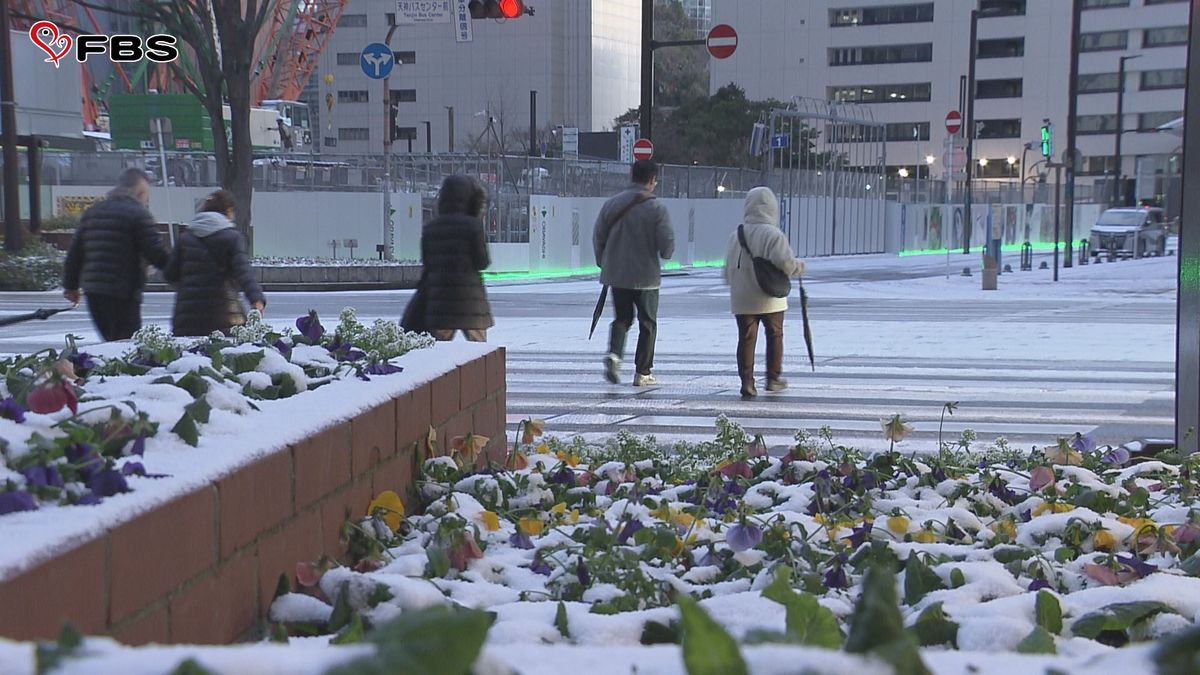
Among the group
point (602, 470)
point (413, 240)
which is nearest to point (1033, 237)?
point (413, 240)

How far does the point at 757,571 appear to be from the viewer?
3234 millimetres

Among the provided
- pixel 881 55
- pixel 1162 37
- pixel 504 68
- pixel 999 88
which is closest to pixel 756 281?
pixel 881 55

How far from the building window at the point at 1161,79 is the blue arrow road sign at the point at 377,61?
69.4 metres

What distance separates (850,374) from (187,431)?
9.62 metres

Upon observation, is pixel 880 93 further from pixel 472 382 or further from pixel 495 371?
pixel 472 382

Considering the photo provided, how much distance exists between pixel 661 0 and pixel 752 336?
8917 centimetres

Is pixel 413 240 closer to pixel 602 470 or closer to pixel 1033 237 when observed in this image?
pixel 602 470

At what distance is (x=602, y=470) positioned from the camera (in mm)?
Result: 4754

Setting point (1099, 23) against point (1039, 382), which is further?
point (1099, 23)

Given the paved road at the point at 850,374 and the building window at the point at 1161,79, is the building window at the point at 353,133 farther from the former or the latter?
the paved road at the point at 850,374

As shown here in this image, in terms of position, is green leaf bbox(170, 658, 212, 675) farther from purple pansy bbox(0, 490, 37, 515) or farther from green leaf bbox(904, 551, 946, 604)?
green leaf bbox(904, 551, 946, 604)

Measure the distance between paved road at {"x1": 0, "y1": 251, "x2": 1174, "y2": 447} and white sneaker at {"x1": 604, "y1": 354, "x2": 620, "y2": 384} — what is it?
0.34 ft

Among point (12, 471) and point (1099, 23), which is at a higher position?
point (1099, 23)

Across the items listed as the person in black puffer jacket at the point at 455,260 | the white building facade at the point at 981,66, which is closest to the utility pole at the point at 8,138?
the person in black puffer jacket at the point at 455,260
